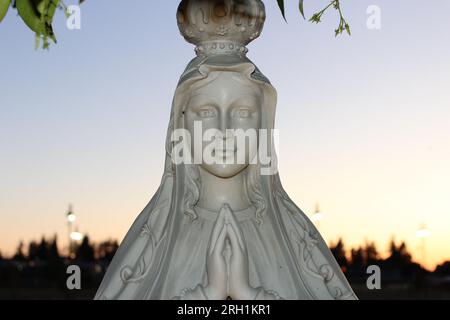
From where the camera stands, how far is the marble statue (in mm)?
5301

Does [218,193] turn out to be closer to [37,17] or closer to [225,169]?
[225,169]

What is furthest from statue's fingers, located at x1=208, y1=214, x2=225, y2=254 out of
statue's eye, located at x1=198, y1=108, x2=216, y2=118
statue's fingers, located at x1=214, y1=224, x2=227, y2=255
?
statue's eye, located at x1=198, y1=108, x2=216, y2=118

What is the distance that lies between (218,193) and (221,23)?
1.23 metres

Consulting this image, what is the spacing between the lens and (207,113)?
5.37 m

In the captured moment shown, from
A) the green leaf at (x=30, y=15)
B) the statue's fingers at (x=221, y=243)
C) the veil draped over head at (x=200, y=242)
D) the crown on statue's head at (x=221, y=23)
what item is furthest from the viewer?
the crown on statue's head at (x=221, y=23)

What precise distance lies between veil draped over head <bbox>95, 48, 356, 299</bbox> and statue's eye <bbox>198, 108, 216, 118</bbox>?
200mm

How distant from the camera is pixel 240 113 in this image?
5.39 metres

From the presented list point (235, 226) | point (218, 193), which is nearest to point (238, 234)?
point (235, 226)

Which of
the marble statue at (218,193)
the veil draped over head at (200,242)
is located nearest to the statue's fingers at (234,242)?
the marble statue at (218,193)

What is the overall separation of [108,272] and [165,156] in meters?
0.95

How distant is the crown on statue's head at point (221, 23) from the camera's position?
543 cm

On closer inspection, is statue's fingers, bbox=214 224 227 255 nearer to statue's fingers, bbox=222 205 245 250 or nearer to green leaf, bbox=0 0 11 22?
statue's fingers, bbox=222 205 245 250

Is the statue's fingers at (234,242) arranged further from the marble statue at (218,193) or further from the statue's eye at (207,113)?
the statue's eye at (207,113)

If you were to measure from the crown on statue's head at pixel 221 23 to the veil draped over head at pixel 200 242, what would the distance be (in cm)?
9
